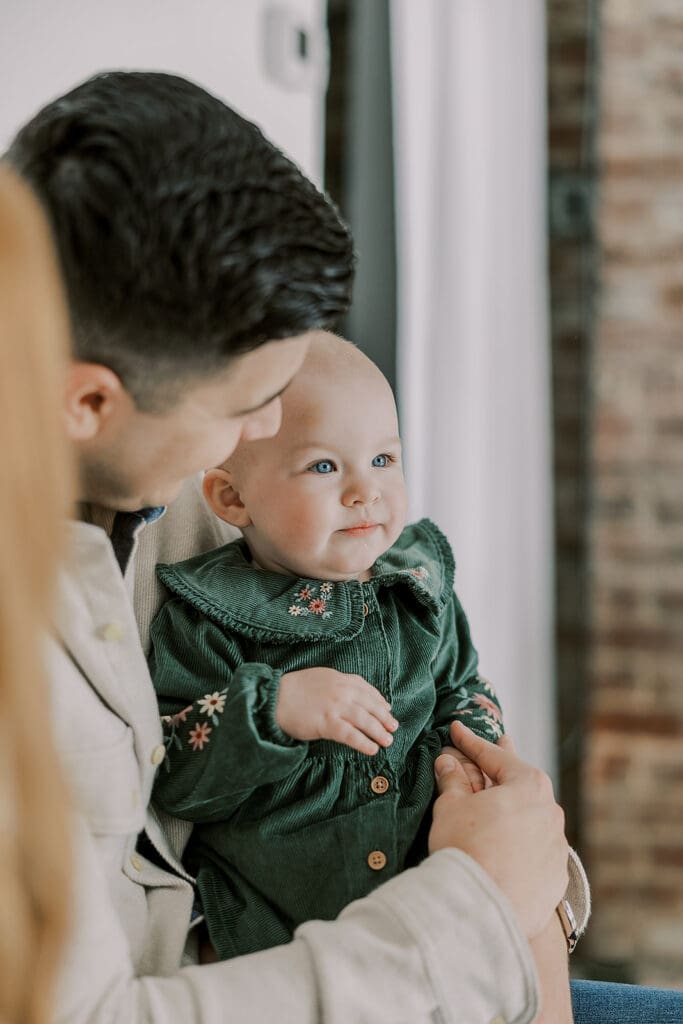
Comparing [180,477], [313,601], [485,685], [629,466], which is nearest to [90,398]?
[180,477]

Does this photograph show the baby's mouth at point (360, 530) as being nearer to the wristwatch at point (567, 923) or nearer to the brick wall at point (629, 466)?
the wristwatch at point (567, 923)

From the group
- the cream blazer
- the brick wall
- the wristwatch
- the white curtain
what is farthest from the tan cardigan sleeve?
the brick wall

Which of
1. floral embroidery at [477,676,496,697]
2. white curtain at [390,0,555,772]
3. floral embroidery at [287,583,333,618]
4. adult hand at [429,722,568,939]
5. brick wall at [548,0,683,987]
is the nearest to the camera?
adult hand at [429,722,568,939]

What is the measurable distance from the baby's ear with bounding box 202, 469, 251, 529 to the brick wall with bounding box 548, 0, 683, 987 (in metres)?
2.22

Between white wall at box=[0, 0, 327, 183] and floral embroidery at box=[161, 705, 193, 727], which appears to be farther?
white wall at box=[0, 0, 327, 183]

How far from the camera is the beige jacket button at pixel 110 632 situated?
950 mm

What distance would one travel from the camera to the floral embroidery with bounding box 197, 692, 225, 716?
42.6 inches

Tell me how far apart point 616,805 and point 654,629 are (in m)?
0.53

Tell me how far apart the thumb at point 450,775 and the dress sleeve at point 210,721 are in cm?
14

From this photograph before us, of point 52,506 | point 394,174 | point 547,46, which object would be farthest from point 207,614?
point 547,46

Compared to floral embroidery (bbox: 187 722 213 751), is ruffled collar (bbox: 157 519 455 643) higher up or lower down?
higher up

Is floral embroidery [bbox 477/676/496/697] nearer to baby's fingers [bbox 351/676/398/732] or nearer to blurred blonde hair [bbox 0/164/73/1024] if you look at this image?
baby's fingers [bbox 351/676/398/732]

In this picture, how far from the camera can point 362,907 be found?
901 millimetres

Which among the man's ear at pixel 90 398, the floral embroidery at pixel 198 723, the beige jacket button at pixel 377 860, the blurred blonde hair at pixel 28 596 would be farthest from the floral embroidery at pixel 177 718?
the blurred blonde hair at pixel 28 596
